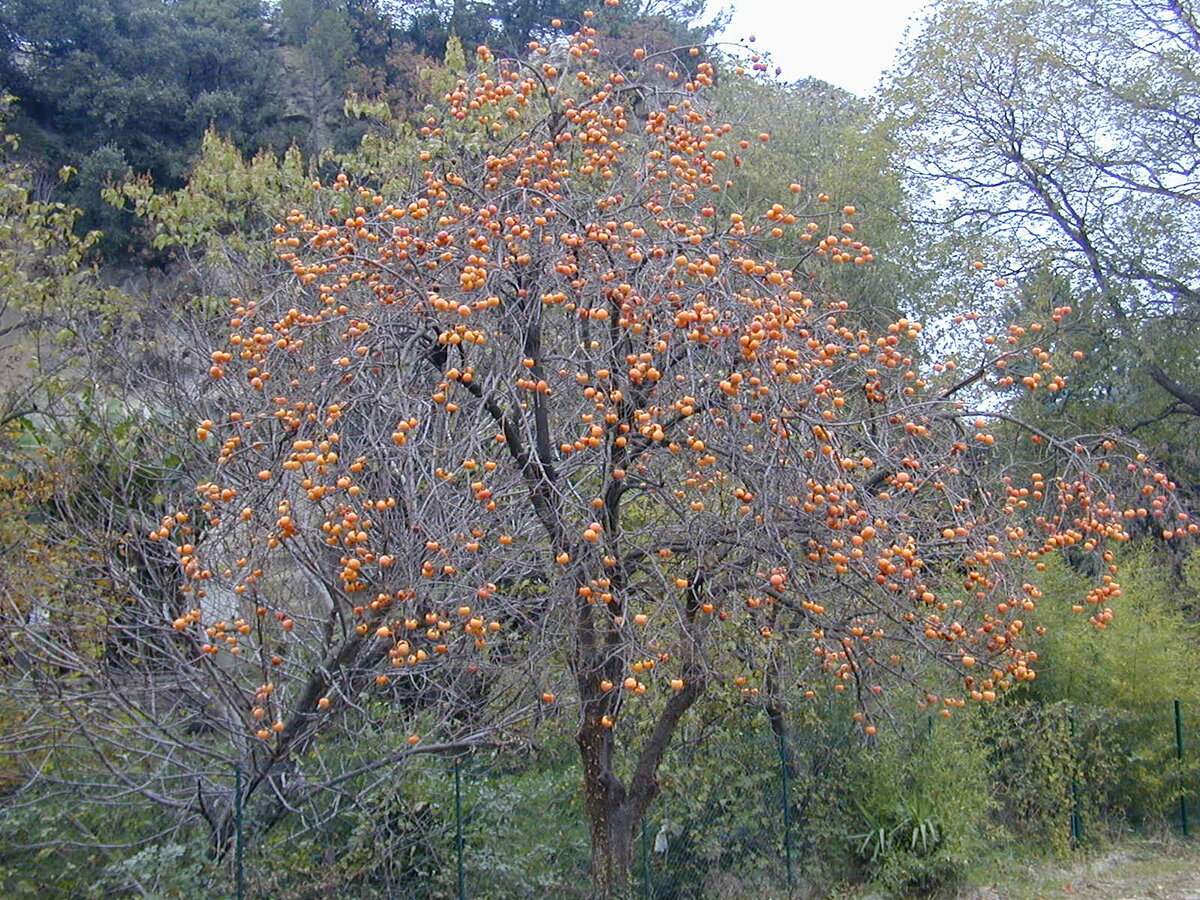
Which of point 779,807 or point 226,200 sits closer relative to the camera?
point 779,807

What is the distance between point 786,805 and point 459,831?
2.90 m

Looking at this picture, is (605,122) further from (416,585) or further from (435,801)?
(435,801)

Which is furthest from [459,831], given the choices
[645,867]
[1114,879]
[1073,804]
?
[1073,804]

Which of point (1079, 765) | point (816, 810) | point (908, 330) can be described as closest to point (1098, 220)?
point (1079, 765)

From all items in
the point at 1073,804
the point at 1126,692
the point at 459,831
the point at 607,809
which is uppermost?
the point at 1126,692

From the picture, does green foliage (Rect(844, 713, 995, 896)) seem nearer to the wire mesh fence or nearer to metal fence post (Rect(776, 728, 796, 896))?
the wire mesh fence

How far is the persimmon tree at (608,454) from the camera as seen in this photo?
5.24 meters

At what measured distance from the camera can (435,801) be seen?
760 cm

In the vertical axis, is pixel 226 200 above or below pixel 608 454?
above

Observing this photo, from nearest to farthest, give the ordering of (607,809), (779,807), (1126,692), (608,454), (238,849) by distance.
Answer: (608,454) < (238,849) < (607,809) < (779,807) < (1126,692)

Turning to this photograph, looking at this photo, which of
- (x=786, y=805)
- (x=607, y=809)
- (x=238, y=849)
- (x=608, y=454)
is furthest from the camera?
(x=786, y=805)

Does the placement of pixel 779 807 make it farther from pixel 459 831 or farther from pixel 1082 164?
pixel 1082 164

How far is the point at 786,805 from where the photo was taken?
8.92 metres

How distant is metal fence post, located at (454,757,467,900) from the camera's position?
7.20m
